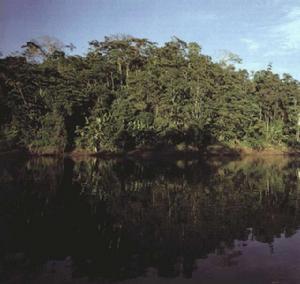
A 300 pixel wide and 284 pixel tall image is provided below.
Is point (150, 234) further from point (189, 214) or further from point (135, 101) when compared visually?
point (135, 101)

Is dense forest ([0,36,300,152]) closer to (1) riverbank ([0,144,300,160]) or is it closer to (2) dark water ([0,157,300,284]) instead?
(1) riverbank ([0,144,300,160])

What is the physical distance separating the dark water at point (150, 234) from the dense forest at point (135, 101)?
2499 cm

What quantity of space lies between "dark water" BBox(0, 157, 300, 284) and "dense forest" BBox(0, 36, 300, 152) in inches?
984

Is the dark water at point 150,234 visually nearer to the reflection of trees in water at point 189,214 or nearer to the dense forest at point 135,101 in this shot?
the reflection of trees in water at point 189,214

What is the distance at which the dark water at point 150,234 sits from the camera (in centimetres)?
784

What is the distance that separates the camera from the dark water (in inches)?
309

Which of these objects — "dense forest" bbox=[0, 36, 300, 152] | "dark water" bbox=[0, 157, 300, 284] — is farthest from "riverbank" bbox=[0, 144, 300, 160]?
"dark water" bbox=[0, 157, 300, 284]

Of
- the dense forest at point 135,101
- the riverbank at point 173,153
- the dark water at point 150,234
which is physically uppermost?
the dense forest at point 135,101

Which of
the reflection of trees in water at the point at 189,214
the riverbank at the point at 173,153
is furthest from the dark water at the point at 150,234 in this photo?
the riverbank at the point at 173,153

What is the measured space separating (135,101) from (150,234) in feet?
126

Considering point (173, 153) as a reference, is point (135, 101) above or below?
above

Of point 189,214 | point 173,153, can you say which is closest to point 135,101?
point 173,153

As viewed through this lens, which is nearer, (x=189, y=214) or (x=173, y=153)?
(x=189, y=214)

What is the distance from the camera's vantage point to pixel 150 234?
34.9ft
